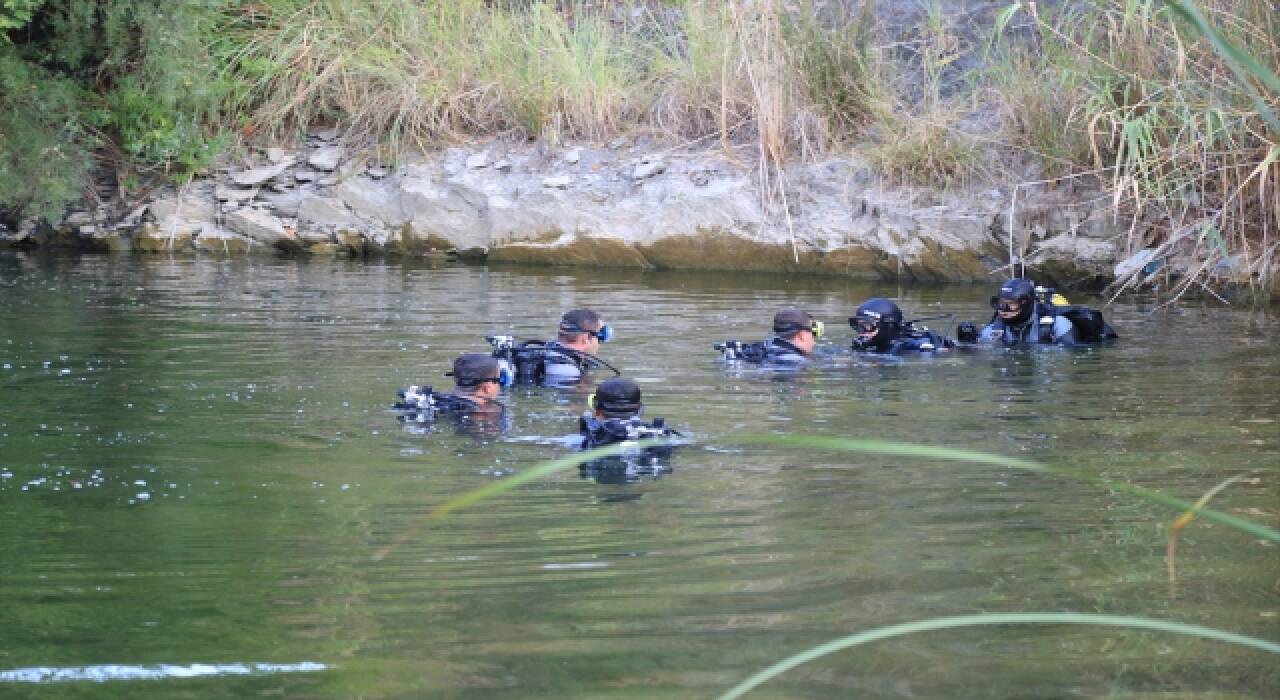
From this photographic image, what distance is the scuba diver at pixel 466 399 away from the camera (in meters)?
8.62

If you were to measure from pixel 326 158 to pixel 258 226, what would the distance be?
109cm

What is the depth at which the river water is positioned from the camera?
446cm

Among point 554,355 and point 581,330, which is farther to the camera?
point 581,330

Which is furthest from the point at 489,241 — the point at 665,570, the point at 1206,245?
the point at 665,570

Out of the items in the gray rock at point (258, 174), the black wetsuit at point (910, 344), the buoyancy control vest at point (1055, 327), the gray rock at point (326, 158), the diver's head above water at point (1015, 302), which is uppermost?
the gray rock at point (326, 158)

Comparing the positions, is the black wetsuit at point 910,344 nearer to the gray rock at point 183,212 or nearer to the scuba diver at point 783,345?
the scuba diver at point 783,345

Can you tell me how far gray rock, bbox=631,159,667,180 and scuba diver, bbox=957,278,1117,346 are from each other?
6137 millimetres

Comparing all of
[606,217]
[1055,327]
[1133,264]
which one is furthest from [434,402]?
[606,217]

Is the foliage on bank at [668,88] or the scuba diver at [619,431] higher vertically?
the foliage on bank at [668,88]

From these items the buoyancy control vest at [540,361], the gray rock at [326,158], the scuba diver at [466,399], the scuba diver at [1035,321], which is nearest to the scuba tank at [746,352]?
the buoyancy control vest at [540,361]

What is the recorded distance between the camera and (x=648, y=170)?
57.2ft

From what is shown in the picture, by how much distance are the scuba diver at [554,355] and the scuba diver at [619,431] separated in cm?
209

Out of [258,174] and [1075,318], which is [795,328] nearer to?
[1075,318]

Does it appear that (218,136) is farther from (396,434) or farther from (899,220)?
(396,434)
